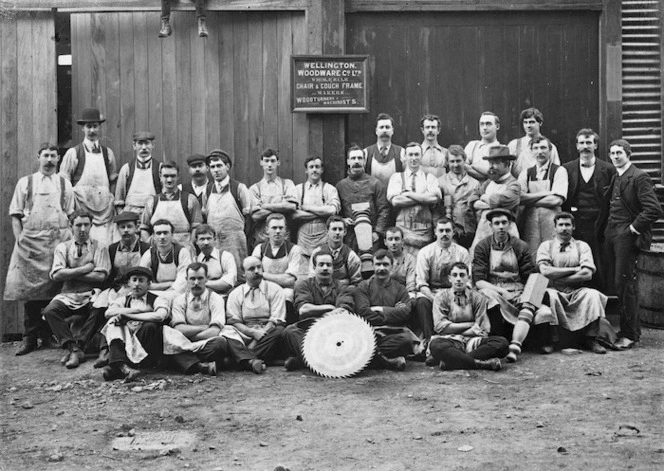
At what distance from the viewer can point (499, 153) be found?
10102mm

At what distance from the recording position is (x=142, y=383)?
8.61 meters

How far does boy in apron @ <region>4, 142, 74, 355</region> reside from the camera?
33.8 feet

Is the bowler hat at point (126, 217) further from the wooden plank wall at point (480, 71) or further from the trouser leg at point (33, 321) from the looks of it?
the wooden plank wall at point (480, 71)

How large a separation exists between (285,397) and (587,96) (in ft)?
17.7

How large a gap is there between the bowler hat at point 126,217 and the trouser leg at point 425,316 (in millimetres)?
2905

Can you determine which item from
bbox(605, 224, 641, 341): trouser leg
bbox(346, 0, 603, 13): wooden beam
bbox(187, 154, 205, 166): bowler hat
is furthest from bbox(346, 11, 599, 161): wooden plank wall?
bbox(187, 154, 205, 166): bowler hat

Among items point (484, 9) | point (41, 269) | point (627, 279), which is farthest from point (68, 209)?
point (627, 279)

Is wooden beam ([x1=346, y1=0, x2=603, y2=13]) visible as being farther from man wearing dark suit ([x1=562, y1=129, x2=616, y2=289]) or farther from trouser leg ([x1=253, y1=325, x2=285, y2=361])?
trouser leg ([x1=253, y1=325, x2=285, y2=361])

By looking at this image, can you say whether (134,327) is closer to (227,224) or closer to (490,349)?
(227,224)

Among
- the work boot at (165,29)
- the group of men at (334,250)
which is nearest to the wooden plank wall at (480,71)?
the group of men at (334,250)

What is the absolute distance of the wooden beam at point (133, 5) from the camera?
36.2 feet

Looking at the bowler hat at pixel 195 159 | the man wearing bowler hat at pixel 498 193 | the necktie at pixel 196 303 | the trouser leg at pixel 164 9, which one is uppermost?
the trouser leg at pixel 164 9

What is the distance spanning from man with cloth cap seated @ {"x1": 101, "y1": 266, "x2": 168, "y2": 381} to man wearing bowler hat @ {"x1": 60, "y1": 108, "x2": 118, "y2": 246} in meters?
1.17

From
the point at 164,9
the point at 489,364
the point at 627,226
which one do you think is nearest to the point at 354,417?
the point at 489,364
